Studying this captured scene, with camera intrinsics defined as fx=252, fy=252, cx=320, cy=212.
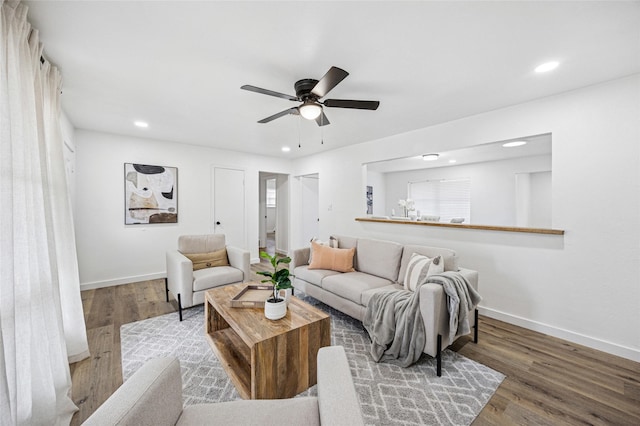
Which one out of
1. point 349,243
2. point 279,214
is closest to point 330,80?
point 349,243

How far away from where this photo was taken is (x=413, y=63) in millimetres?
2037

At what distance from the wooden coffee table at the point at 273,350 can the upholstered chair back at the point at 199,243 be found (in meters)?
1.45

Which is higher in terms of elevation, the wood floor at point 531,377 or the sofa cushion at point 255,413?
the sofa cushion at point 255,413

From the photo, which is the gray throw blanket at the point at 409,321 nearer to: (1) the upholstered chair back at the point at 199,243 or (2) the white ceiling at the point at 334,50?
(2) the white ceiling at the point at 334,50

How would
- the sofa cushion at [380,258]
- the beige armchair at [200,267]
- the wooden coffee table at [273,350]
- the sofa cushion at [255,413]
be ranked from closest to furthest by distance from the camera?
1. the sofa cushion at [255,413]
2. the wooden coffee table at [273,350]
3. the beige armchair at [200,267]
4. the sofa cushion at [380,258]

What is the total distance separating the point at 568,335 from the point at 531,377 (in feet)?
3.26

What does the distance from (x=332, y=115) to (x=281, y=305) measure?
2353 mm

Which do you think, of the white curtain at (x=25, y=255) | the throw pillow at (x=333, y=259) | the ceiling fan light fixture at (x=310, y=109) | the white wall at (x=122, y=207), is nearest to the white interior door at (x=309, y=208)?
the white wall at (x=122, y=207)

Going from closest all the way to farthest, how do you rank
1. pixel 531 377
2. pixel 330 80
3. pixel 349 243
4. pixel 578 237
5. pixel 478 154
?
pixel 330 80
pixel 531 377
pixel 578 237
pixel 349 243
pixel 478 154

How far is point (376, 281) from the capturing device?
287cm

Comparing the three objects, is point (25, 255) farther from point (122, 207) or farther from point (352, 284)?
point (122, 207)

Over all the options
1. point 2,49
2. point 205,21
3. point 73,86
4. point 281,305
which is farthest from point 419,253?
point 73,86

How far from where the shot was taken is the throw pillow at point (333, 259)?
324 cm

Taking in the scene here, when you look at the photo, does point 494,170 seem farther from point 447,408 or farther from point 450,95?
point 447,408
